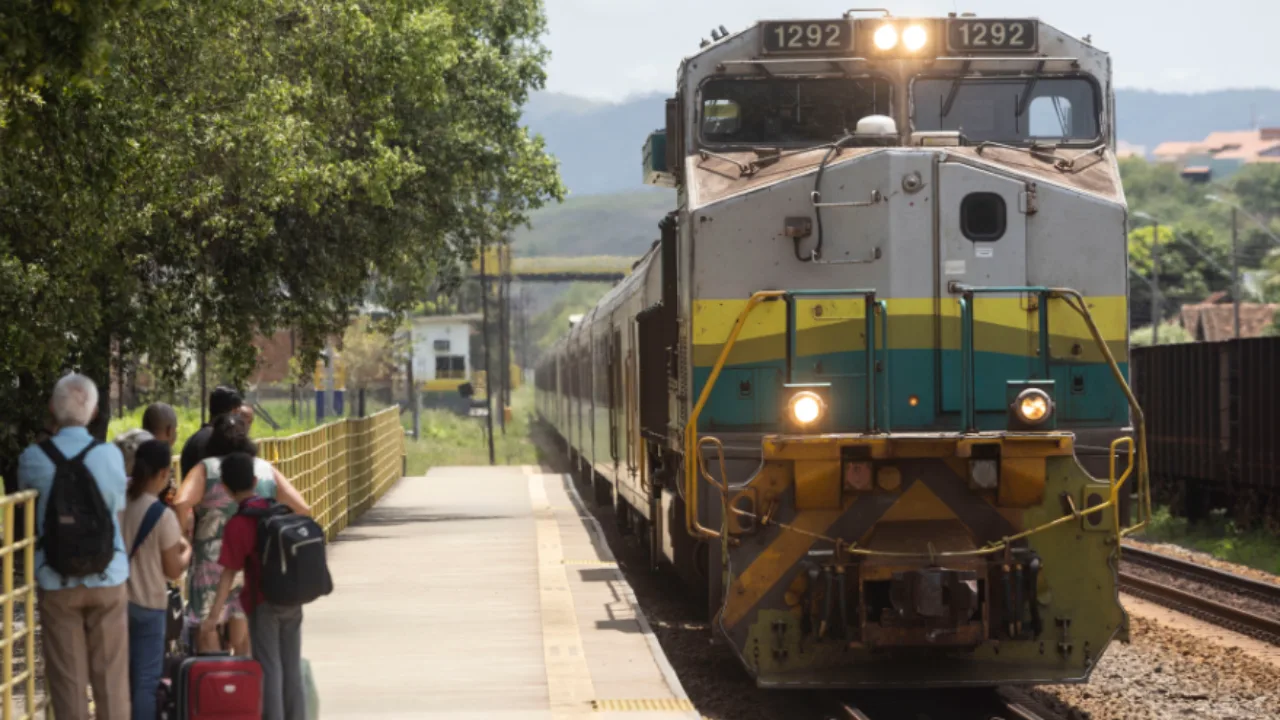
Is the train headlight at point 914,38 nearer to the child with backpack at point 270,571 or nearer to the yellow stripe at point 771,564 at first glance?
the yellow stripe at point 771,564

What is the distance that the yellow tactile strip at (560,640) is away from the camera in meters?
10.5

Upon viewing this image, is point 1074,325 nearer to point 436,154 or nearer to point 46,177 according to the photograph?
point 46,177

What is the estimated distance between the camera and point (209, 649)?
859 centimetres

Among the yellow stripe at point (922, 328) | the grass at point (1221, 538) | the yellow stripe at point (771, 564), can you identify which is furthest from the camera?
the grass at point (1221, 538)

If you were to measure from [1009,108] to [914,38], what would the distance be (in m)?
0.80

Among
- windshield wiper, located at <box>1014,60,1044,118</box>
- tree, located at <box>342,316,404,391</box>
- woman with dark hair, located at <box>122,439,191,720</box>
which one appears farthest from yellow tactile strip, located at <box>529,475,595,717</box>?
tree, located at <box>342,316,404,391</box>

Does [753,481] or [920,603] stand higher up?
[753,481]

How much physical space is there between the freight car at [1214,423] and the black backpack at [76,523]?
56.7 ft

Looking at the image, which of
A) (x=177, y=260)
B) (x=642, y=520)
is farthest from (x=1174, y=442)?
(x=177, y=260)

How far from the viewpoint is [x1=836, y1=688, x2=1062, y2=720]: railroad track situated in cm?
1095

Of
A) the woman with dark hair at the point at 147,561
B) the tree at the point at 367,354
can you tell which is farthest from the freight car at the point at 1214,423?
the tree at the point at 367,354

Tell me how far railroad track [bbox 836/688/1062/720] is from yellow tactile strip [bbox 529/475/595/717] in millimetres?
1720

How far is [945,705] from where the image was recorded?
11633mm

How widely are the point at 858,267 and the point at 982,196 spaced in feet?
3.00
